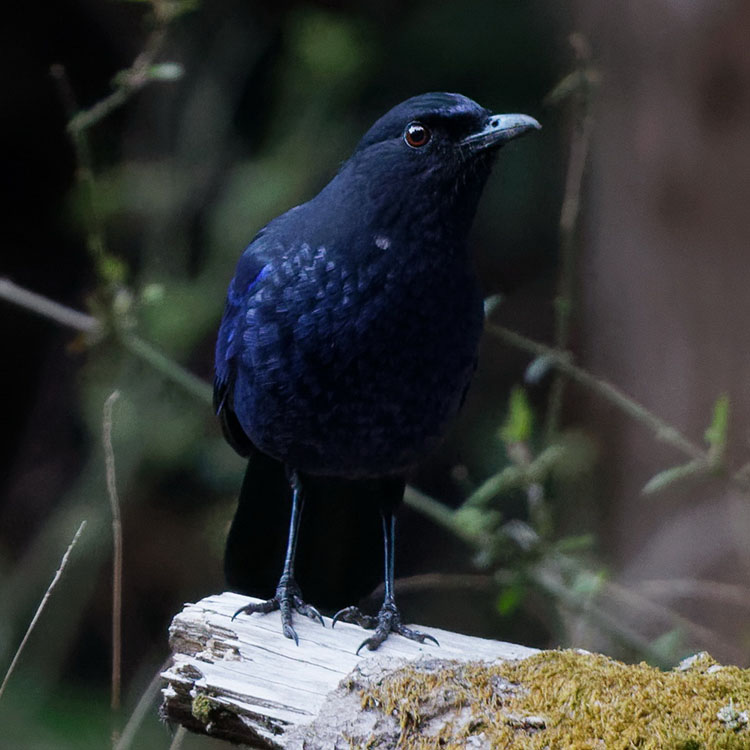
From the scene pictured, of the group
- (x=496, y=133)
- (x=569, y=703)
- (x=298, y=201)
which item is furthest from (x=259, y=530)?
(x=298, y=201)

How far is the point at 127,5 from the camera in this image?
6465 millimetres

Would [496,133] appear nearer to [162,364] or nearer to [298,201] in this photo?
[162,364]

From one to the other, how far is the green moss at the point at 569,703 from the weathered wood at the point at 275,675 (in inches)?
3.2

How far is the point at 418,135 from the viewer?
350cm

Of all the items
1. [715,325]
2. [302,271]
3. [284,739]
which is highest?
[715,325]

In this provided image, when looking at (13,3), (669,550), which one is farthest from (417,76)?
(669,550)

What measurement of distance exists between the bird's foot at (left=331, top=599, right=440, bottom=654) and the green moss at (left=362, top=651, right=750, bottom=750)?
1.96 feet

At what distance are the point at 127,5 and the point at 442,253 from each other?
3.77 meters

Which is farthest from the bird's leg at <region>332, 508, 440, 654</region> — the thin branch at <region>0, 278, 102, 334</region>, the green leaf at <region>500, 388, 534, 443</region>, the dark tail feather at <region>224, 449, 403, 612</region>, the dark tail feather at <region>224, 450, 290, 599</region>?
the thin branch at <region>0, 278, 102, 334</region>

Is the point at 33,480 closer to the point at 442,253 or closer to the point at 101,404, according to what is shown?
the point at 101,404

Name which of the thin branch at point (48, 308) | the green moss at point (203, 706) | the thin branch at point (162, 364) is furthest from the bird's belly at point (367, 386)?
the green moss at point (203, 706)

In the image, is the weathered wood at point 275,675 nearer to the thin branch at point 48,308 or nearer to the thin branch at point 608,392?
the thin branch at point 608,392

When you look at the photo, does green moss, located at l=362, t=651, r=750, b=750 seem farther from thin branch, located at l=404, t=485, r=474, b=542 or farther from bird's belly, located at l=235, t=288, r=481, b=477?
thin branch, located at l=404, t=485, r=474, b=542

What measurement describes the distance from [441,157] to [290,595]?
142cm
